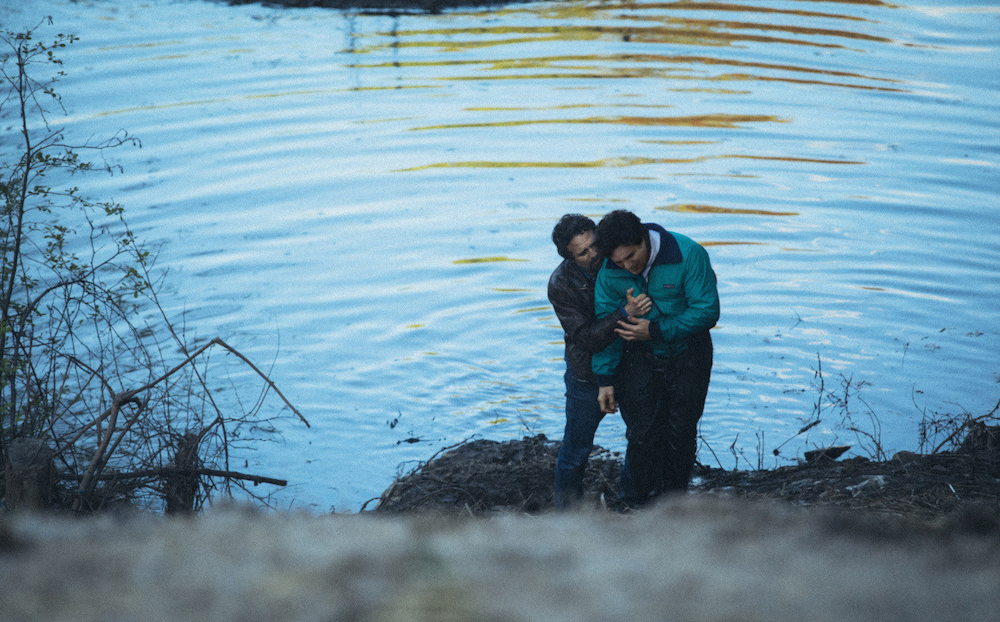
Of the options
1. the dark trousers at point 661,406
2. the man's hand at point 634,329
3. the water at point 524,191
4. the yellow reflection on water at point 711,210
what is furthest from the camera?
the yellow reflection on water at point 711,210

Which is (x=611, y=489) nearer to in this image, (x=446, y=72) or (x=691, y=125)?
(x=691, y=125)

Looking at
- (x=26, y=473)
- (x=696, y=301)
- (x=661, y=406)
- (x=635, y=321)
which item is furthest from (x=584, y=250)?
(x=26, y=473)

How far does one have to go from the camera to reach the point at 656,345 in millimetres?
5648

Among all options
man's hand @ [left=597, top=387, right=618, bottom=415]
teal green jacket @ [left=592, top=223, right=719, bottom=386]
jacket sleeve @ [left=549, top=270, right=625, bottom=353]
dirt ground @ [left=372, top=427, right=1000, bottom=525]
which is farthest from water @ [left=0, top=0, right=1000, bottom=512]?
jacket sleeve @ [left=549, top=270, right=625, bottom=353]

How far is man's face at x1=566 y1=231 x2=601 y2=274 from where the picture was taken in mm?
5453

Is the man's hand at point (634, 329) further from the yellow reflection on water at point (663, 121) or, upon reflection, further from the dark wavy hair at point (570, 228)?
the yellow reflection on water at point (663, 121)

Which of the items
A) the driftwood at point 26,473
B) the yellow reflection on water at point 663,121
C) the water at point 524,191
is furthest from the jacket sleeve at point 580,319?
the yellow reflection on water at point 663,121

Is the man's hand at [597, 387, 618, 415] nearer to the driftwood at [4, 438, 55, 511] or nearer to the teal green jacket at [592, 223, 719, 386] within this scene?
the teal green jacket at [592, 223, 719, 386]

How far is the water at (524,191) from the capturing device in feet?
28.3

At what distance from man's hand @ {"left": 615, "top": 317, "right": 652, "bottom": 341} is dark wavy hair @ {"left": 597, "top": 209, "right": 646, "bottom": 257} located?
1.72 ft

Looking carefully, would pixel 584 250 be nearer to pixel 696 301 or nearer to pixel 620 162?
Answer: pixel 696 301

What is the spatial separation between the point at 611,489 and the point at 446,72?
14886mm

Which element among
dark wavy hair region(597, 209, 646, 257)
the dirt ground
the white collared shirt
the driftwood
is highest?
dark wavy hair region(597, 209, 646, 257)

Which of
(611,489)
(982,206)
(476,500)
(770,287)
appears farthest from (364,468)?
(982,206)
